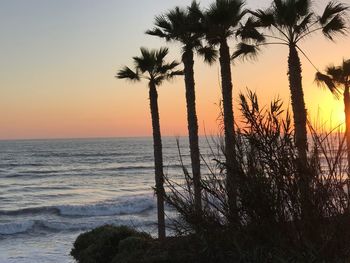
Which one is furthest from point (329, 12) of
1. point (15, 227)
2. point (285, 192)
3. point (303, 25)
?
point (15, 227)

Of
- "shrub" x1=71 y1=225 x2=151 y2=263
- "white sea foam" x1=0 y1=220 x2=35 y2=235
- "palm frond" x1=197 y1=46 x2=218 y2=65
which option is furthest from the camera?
"white sea foam" x1=0 y1=220 x2=35 y2=235

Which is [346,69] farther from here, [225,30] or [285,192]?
[285,192]

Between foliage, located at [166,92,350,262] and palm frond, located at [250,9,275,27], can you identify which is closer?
foliage, located at [166,92,350,262]

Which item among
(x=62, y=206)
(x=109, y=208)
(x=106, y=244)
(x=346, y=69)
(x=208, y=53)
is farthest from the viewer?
(x=62, y=206)

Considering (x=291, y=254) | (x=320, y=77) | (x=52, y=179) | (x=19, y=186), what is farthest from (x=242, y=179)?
(x=52, y=179)

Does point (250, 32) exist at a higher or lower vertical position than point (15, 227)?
higher

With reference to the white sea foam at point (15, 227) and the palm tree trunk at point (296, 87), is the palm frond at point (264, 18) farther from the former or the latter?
the white sea foam at point (15, 227)

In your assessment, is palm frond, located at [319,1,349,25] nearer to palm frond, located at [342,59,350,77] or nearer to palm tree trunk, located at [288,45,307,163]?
palm tree trunk, located at [288,45,307,163]

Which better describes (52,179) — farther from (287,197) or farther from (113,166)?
(287,197)

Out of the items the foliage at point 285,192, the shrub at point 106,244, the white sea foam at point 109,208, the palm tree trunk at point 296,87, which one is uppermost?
the palm tree trunk at point 296,87

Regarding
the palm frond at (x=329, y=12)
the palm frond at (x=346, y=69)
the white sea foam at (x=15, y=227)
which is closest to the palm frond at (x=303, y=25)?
the palm frond at (x=329, y=12)

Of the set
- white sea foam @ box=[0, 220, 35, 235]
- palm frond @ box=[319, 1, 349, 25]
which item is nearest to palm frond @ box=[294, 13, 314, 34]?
palm frond @ box=[319, 1, 349, 25]

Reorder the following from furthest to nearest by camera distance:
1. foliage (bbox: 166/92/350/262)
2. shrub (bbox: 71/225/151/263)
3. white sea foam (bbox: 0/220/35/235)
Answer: white sea foam (bbox: 0/220/35/235)
shrub (bbox: 71/225/151/263)
foliage (bbox: 166/92/350/262)

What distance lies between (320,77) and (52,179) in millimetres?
48366
